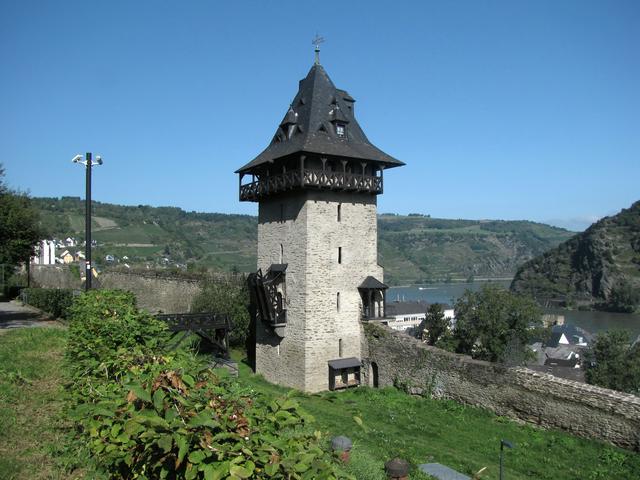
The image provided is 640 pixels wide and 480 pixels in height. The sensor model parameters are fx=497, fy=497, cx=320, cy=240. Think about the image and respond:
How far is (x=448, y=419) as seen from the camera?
46.8 feet

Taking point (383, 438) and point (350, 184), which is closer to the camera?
point (383, 438)

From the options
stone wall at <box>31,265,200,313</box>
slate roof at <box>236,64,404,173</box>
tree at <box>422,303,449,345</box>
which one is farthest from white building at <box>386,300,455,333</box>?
slate roof at <box>236,64,404,173</box>

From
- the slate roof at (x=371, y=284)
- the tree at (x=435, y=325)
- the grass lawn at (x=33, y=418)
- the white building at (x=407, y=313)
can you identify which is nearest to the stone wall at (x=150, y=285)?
the slate roof at (x=371, y=284)

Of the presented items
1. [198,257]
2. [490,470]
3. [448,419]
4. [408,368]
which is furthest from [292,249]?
[198,257]

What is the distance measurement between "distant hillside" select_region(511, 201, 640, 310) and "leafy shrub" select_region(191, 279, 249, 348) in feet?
338

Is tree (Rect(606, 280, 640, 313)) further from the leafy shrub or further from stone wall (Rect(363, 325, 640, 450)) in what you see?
stone wall (Rect(363, 325, 640, 450))

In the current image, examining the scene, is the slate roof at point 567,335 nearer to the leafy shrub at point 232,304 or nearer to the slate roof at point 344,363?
the leafy shrub at point 232,304

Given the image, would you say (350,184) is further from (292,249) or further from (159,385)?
(159,385)

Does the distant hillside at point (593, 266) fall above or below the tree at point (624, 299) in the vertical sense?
above

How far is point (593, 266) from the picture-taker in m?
124

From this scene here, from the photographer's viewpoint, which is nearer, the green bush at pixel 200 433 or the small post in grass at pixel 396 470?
the green bush at pixel 200 433

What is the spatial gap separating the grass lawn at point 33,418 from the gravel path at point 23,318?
25.5ft

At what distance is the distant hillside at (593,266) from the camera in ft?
378

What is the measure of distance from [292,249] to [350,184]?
3235 mm
